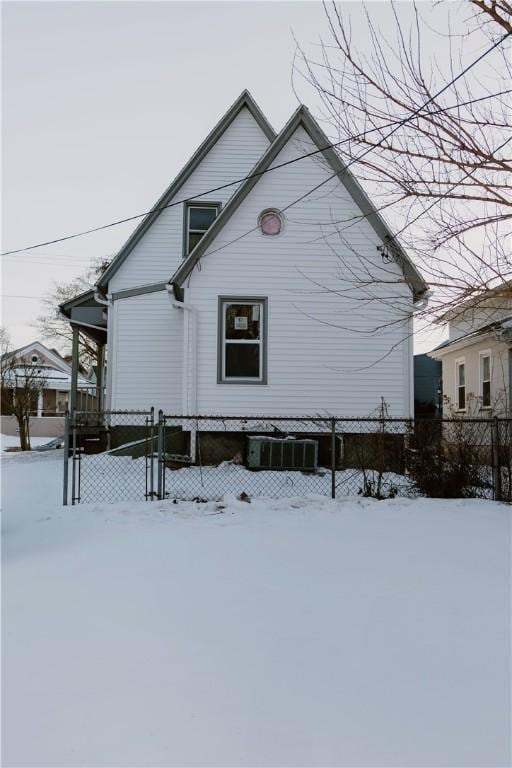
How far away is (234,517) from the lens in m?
7.11

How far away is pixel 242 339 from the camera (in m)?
11.4

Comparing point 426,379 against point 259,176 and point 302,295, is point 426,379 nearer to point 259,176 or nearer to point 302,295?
point 302,295

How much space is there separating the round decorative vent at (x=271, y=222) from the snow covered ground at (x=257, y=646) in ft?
21.5

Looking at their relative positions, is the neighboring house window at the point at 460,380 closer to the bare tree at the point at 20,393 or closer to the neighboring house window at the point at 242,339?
the neighboring house window at the point at 242,339

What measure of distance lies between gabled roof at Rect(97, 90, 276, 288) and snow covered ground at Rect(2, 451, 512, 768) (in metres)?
9.30

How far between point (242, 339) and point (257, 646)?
8.18 metres

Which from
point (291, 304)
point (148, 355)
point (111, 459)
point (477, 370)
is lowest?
point (111, 459)

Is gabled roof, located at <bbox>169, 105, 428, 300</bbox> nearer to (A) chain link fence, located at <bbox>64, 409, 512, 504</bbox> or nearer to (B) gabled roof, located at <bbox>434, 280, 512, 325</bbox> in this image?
(A) chain link fence, located at <bbox>64, 409, 512, 504</bbox>

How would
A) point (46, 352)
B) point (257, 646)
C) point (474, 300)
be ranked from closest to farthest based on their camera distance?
point (257, 646) → point (474, 300) → point (46, 352)

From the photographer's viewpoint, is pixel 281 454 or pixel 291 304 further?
pixel 291 304

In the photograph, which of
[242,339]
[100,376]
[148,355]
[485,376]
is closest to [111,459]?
[148,355]

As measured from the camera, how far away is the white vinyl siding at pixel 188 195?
46.1 ft

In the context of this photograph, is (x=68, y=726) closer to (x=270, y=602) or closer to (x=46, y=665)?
(x=46, y=665)

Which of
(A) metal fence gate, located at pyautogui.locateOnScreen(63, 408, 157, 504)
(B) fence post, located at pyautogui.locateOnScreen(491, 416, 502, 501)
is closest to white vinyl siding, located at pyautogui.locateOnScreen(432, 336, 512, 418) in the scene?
(B) fence post, located at pyautogui.locateOnScreen(491, 416, 502, 501)
